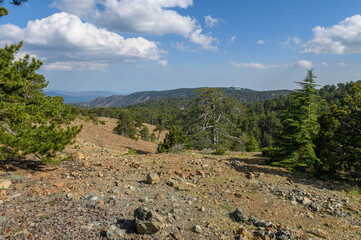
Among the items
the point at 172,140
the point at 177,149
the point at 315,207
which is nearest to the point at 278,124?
the point at 315,207

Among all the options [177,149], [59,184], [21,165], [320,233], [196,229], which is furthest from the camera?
[177,149]

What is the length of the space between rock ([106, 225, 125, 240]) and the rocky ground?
0.02 m

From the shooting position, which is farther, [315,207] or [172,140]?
[172,140]

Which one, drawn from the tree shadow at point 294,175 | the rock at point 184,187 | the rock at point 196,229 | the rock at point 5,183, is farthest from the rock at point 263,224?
the rock at point 5,183

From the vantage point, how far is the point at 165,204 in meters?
6.39

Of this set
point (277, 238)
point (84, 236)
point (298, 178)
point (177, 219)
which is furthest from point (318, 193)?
point (84, 236)

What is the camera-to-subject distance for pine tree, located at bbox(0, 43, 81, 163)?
270 inches

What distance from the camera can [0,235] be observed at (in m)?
4.29

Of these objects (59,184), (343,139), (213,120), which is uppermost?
(343,139)

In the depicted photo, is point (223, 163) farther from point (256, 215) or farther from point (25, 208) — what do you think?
point (25, 208)

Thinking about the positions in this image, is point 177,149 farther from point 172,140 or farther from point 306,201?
point 306,201

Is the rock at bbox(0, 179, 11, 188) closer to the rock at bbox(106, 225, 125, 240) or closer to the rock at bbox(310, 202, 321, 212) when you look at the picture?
the rock at bbox(106, 225, 125, 240)

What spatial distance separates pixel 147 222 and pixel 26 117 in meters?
6.17

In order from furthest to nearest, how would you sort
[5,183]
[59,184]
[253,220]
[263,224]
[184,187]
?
[184,187] < [59,184] < [5,183] < [253,220] < [263,224]
